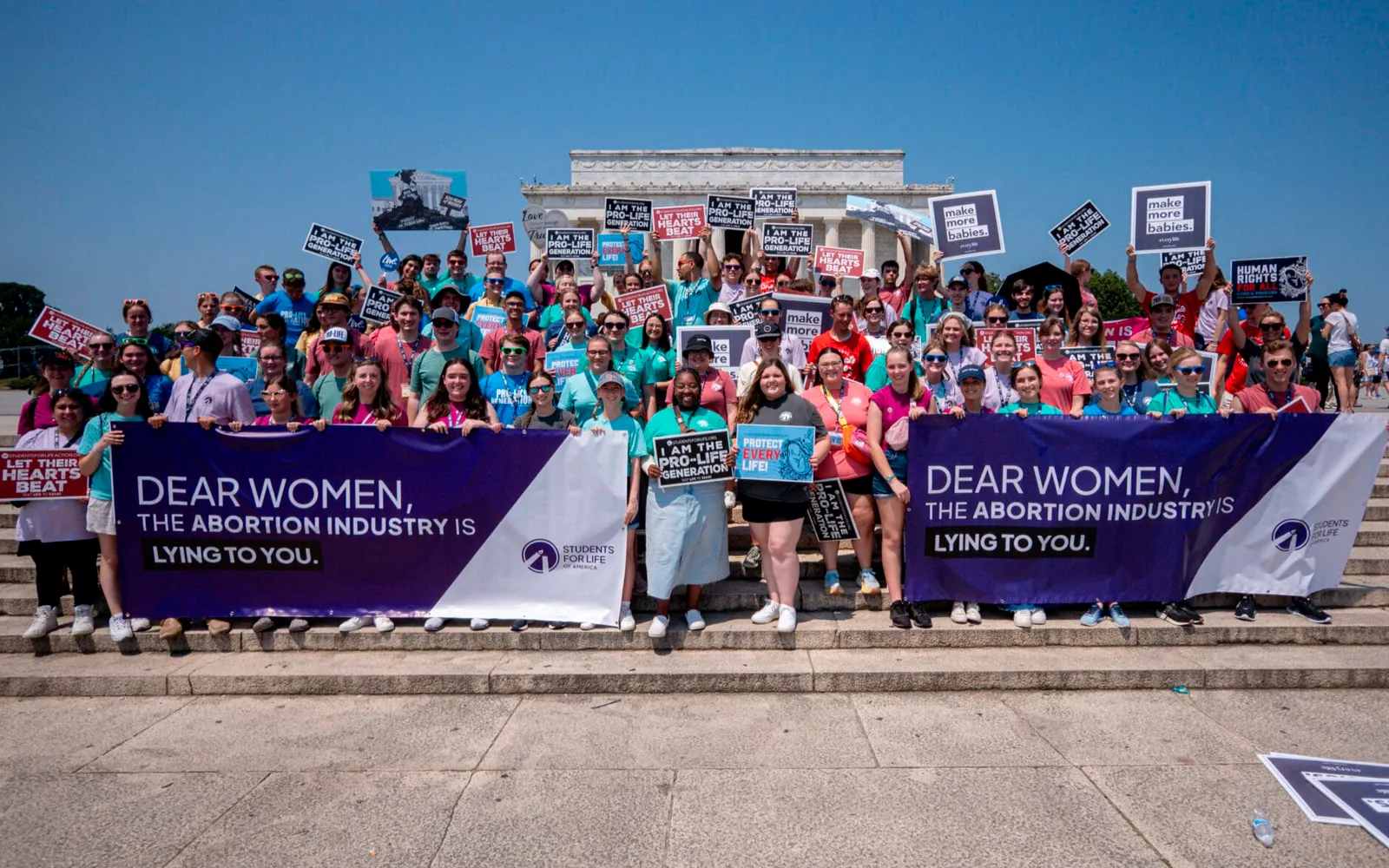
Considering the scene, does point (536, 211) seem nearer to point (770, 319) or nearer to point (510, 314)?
point (510, 314)

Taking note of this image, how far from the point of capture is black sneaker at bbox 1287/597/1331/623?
5969 mm

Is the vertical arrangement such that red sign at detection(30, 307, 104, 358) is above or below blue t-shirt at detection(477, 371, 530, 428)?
above

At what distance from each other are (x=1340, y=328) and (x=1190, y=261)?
3.98 m

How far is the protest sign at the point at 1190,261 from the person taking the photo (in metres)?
8.91

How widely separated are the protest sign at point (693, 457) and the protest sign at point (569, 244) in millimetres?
5712

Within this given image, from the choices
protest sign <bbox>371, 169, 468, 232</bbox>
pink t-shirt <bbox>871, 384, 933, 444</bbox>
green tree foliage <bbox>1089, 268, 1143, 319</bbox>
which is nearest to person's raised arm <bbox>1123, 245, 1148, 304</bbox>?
pink t-shirt <bbox>871, 384, 933, 444</bbox>

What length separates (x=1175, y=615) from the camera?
5.90 meters

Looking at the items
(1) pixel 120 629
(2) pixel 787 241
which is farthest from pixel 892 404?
(1) pixel 120 629

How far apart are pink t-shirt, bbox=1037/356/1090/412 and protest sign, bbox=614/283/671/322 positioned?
4282mm

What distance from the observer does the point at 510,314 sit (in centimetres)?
799

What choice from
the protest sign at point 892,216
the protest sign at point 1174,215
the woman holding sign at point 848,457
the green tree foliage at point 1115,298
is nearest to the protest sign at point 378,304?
the woman holding sign at point 848,457

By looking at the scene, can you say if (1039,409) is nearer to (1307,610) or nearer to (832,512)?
(832,512)

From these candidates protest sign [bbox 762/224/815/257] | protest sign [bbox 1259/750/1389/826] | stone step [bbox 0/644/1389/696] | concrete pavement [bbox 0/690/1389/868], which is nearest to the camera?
concrete pavement [bbox 0/690/1389/868]

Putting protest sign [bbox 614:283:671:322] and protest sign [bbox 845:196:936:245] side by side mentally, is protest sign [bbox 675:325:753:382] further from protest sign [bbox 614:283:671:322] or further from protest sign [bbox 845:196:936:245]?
protest sign [bbox 845:196:936:245]
